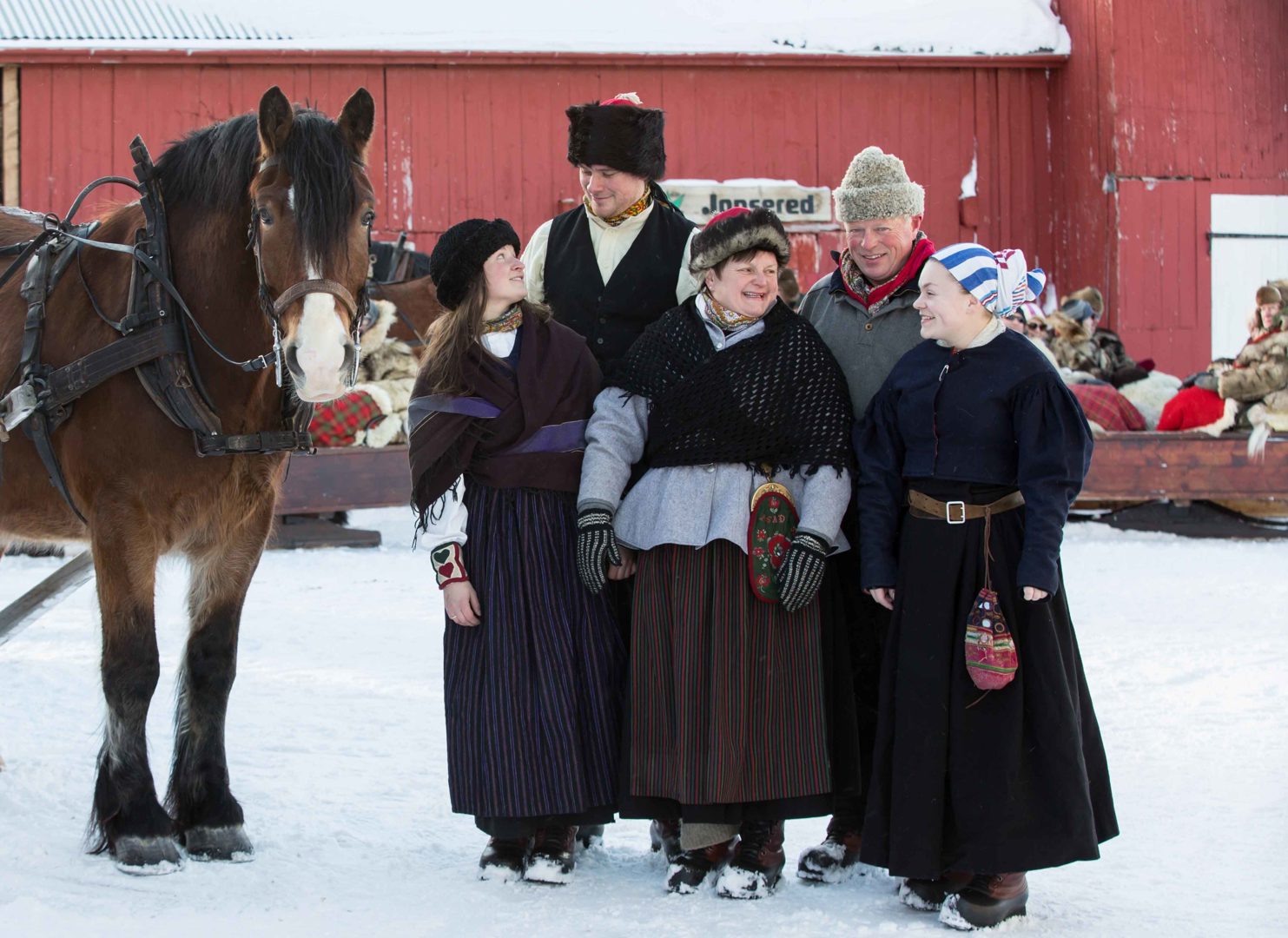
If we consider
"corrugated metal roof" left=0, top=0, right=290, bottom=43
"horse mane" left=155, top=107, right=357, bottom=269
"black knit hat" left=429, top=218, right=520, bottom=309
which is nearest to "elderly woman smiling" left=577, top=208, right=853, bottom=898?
"black knit hat" left=429, top=218, right=520, bottom=309

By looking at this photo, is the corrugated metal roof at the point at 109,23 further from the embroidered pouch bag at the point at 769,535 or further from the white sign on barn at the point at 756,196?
the embroidered pouch bag at the point at 769,535

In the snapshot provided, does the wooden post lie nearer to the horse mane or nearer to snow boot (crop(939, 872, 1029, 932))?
the horse mane

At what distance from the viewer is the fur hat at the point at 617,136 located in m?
3.64

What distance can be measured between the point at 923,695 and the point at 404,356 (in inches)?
266

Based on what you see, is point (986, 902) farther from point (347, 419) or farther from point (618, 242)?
point (347, 419)

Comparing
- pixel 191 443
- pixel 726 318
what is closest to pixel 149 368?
pixel 191 443

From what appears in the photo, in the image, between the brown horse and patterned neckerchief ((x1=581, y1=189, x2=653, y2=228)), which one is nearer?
the brown horse

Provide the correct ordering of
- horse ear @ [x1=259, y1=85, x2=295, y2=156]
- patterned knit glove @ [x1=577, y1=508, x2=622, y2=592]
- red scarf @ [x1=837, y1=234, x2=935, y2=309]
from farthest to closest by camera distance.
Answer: red scarf @ [x1=837, y1=234, x2=935, y2=309] < patterned knit glove @ [x1=577, y1=508, x2=622, y2=592] < horse ear @ [x1=259, y1=85, x2=295, y2=156]

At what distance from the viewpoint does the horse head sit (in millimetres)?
2988

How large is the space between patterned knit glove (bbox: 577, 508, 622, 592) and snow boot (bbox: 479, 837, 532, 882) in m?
0.68

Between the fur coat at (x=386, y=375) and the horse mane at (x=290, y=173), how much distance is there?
209 inches

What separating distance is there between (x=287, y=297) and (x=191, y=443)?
572mm

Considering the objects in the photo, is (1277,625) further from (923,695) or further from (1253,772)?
(923,695)

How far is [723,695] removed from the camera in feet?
10.4
